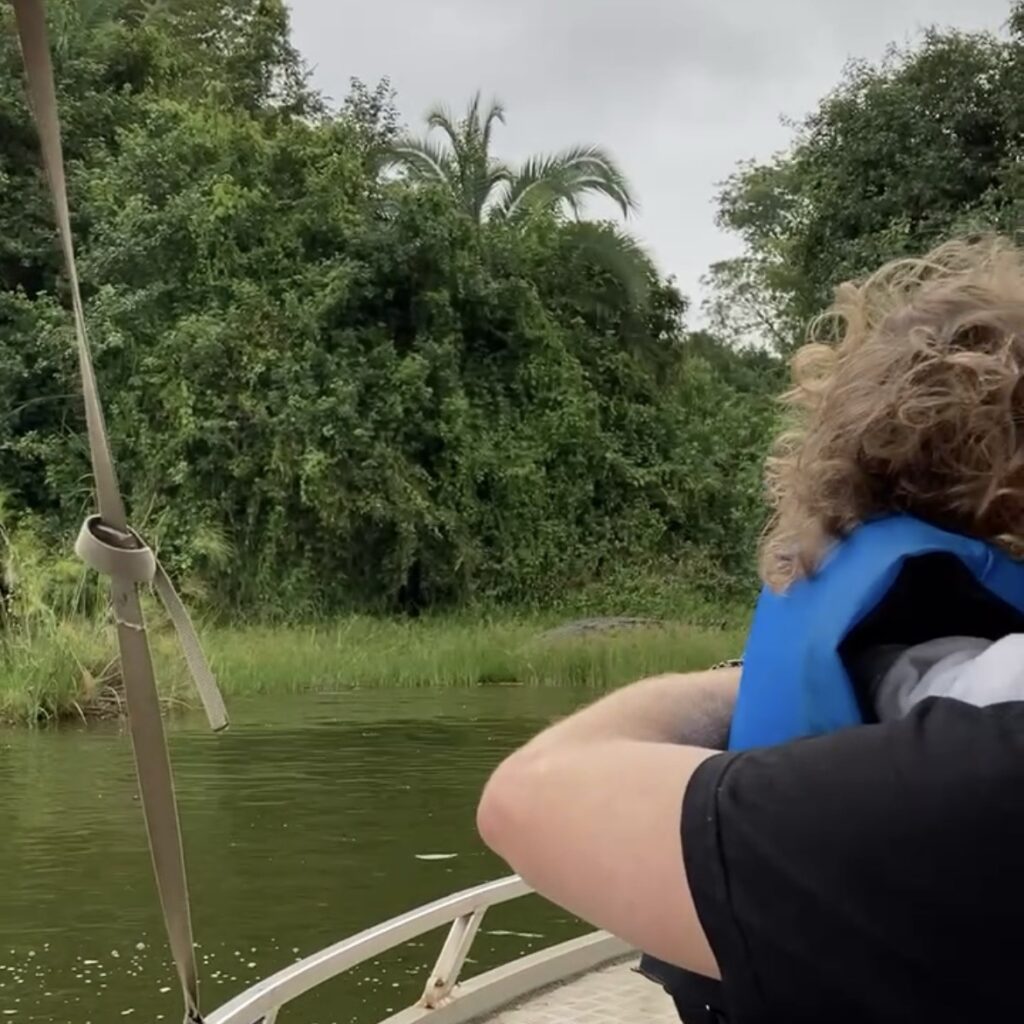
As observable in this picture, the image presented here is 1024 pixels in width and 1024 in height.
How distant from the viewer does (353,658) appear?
663 inches

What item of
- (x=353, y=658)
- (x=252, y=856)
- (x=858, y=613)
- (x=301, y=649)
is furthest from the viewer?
(x=301, y=649)

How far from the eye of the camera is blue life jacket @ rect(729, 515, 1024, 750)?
764 mm

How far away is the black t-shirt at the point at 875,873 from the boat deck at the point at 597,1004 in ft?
12.1

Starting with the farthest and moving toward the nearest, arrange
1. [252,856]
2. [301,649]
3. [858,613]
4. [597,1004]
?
1. [301,649]
2. [252,856]
3. [597,1004]
4. [858,613]

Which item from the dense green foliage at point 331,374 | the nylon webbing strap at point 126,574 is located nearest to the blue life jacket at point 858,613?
the nylon webbing strap at point 126,574

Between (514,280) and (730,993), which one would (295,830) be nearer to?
(730,993)

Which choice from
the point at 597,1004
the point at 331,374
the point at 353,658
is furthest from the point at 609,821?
the point at 331,374

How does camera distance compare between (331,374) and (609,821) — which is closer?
(609,821)

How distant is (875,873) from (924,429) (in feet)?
0.90

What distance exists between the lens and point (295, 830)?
10102 millimetres

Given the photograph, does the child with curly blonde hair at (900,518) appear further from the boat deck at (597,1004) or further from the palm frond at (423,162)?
the palm frond at (423,162)

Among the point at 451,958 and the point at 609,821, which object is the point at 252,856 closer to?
the point at 451,958

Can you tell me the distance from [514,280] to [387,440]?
2578 millimetres

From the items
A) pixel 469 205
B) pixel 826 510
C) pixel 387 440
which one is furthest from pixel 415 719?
pixel 826 510
